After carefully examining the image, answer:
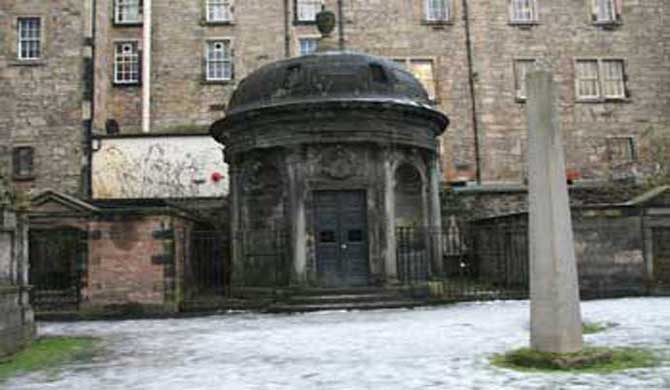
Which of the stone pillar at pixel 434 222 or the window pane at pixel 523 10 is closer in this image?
the stone pillar at pixel 434 222

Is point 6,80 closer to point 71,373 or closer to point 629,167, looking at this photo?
point 71,373

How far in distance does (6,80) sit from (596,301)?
25.2 m

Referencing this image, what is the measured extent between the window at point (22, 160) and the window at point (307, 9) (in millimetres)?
13532

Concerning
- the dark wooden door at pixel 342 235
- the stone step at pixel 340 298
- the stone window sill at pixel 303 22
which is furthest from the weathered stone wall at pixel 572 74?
the stone step at pixel 340 298

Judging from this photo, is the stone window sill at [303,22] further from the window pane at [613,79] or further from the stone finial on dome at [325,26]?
the window pane at [613,79]

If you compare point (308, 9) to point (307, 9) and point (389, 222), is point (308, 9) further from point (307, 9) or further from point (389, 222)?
point (389, 222)

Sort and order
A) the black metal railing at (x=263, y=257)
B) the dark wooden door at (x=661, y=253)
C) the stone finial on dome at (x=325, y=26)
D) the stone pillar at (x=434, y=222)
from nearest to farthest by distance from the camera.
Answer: the dark wooden door at (x=661, y=253)
the black metal railing at (x=263, y=257)
the stone pillar at (x=434, y=222)
the stone finial on dome at (x=325, y=26)

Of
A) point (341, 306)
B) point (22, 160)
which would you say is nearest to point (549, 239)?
point (341, 306)

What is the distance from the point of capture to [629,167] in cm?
3181

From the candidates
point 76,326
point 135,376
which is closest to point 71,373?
point 135,376

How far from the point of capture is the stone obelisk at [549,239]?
7.11m

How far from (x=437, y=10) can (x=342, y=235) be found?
738 inches

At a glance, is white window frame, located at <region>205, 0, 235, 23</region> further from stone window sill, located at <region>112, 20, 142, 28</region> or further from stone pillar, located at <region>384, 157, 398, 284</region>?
stone pillar, located at <region>384, 157, 398, 284</region>

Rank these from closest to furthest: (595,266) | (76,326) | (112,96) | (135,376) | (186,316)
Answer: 1. (135,376)
2. (76,326)
3. (186,316)
4. (595,266)
5. (112,96)
